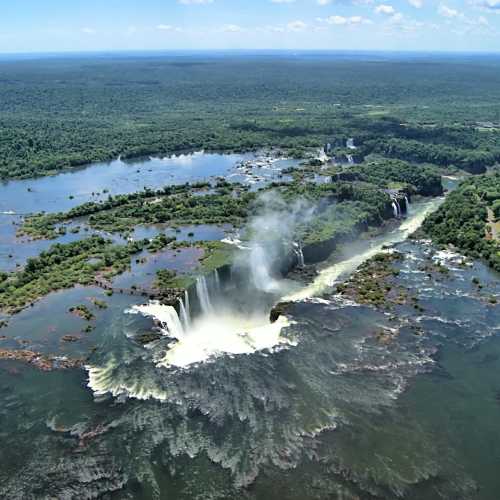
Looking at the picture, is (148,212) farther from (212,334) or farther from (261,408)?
(261,408)

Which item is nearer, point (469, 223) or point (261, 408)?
point (261, 408)

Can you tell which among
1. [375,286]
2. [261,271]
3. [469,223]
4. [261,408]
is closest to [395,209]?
[469,223]

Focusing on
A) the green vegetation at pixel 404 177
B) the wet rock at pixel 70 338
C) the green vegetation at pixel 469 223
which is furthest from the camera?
the green vegetation at pixel 404 177

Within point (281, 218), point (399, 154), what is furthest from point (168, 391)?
point (399, 154)

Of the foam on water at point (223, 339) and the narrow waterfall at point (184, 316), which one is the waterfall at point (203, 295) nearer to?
the foam on water at point (223, 339)

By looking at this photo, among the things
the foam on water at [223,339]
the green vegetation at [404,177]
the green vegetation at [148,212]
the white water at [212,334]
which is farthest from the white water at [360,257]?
the green vegetation at [148,212]

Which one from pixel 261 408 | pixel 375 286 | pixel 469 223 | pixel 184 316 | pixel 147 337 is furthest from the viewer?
pixel 469 223

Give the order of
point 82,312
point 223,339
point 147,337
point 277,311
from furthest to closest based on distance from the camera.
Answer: point 277,311
point 82,312
point 223,339
point 147,337
